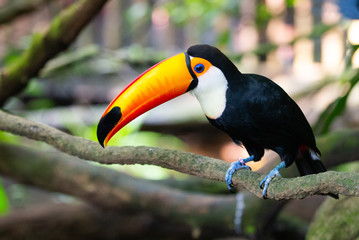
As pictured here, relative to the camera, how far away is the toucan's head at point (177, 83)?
1359mm

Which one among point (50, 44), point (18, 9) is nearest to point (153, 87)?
point (50, 44)

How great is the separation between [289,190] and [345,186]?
0.44 ft

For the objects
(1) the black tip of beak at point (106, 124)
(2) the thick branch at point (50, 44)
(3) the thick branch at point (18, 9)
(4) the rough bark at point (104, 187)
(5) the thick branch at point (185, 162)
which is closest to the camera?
(5) the thick branch at point (185, 162)

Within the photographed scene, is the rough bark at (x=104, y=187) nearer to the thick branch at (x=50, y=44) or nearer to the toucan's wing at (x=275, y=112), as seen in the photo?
the thick branch at (x=50, y=44)

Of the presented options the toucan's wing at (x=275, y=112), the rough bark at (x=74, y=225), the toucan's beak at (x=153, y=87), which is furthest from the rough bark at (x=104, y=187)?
the toucan's beak at (x=153, y=87)

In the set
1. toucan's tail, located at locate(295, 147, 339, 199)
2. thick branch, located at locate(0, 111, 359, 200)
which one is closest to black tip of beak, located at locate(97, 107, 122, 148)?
thick branch, located at locate(0, 111, 359, 200)

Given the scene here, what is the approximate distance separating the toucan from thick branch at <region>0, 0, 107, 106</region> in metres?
0.61

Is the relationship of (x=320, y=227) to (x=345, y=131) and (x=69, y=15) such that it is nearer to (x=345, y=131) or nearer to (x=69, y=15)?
(x=345, y=131)

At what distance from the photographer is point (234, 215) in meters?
2.35

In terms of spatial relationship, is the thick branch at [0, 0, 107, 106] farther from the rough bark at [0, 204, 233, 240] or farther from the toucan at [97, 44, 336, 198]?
the rough bark at [0, 204, 233, 240]

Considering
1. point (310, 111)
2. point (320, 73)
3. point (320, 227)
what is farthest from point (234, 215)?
point (320, 73)

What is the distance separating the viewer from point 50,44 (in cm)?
202

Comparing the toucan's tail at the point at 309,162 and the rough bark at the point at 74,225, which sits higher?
the toucan's tail at the point at 309,162

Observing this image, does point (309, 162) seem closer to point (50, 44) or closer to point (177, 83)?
point (177, 83)
